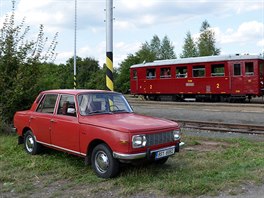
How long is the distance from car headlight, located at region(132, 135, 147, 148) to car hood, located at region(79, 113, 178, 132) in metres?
0.12

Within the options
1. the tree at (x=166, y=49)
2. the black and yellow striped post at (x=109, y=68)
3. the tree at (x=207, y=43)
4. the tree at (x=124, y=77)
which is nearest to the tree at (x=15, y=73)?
the black and yellow striped post at (x=109, y=68)

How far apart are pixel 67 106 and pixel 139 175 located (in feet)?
6.87

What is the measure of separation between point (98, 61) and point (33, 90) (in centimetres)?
5802

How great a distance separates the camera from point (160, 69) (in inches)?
1094

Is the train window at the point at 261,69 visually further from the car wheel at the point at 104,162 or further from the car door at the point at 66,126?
the car wheel at the point at 104,162

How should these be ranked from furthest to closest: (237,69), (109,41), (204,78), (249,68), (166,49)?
(166,49) → (204,78) → (237,69) → (249,68) → (109,41)

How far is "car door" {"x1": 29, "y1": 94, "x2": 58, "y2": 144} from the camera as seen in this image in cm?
764

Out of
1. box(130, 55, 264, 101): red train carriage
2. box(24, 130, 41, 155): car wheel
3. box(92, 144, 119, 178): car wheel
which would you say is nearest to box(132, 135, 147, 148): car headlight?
box(92, 144, 119, 178): car wheel

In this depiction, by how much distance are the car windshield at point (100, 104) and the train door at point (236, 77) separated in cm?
1785

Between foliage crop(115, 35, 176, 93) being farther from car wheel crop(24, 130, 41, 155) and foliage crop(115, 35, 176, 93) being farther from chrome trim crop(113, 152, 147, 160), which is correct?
chrome trim crop(113, 152, 147, 160)

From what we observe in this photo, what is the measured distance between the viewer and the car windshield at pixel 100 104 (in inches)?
272

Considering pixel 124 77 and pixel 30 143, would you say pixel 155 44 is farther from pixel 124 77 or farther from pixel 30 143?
pixel 30 143

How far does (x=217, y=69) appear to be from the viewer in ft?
80.8

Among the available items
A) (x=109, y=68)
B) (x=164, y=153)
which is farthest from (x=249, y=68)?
(x=164, y=153)
